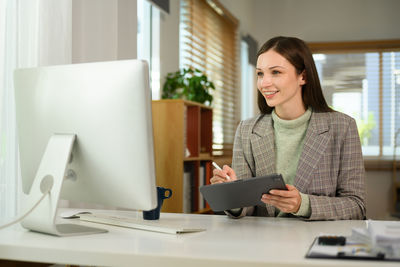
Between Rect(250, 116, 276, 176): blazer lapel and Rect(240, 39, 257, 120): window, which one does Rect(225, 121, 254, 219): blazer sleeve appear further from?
Rect(240, 39, 257, 120): window

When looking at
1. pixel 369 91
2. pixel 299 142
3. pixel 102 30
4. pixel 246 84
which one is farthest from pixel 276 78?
pixel 369 91

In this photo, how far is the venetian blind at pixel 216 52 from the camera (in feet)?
14.4

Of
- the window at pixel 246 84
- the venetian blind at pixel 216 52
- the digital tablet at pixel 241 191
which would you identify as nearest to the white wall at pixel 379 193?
the window at pixel 246 84

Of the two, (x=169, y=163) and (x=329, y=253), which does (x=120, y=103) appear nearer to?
(x=329, y=253)

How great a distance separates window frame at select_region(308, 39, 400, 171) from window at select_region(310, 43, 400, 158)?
13mm

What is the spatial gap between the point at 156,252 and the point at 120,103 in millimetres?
380

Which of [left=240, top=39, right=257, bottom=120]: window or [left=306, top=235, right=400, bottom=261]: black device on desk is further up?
[left=240, top=39, right=257, bottom=120]: window

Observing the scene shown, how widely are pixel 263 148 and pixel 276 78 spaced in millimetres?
272

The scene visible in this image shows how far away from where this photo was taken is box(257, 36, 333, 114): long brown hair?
1854 mm

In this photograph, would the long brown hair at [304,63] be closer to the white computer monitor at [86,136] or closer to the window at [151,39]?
the white computer monitor at [86,136]

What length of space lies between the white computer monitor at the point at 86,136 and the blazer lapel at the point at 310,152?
72 centimetres

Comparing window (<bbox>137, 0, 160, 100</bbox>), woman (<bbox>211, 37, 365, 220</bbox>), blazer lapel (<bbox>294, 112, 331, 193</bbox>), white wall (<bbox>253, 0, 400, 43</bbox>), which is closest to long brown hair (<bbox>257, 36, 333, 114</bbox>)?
woman (<bbox>211, 37, 365, 220</bbox>)

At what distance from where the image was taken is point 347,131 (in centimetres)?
180

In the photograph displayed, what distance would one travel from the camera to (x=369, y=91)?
6734 mm
